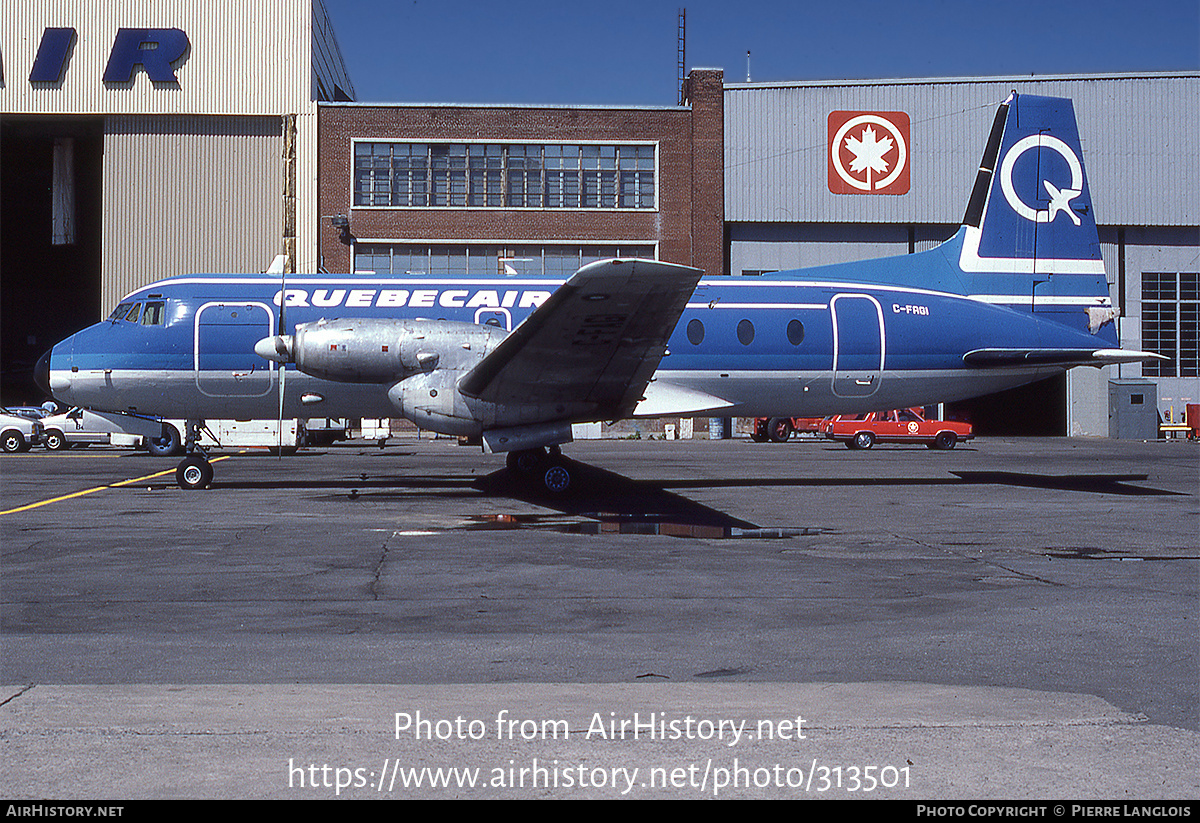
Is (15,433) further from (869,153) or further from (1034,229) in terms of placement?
(869,153)

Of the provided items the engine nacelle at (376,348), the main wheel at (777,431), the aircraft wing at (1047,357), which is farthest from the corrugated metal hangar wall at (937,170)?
the engine nacelle at (376,348)

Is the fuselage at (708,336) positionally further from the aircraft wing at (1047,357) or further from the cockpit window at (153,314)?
the aircraft wing at (1047,357)

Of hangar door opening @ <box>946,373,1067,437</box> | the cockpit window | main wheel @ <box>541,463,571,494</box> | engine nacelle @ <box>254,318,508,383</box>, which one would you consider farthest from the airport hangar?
main wheel @ <box>541,463,571,494</box>

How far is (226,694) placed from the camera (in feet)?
17.4

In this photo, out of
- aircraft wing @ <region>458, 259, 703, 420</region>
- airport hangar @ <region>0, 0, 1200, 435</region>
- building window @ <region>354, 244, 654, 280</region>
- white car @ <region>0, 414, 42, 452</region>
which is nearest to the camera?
aircraft wing @ <region>458, 259, 703, 420</region>

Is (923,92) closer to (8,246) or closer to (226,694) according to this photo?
(226,694)

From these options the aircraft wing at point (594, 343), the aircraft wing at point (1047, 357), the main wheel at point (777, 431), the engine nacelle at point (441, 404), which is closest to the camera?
the aircraft wing at point (594, 343)

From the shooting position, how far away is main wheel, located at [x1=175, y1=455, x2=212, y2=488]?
17.6 meters

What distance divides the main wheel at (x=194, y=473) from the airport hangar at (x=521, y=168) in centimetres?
2703

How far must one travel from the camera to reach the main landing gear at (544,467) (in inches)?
643

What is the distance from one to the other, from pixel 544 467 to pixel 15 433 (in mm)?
25788

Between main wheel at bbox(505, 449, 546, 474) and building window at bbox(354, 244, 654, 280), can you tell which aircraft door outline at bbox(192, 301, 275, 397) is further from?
building window at bbox(354, 244, 654, 280)

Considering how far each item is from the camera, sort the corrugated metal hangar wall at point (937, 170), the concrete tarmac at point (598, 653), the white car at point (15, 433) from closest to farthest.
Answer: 1. the concrete tarmac at point (598, 653)
2. the white car at point (15, 433)
3. the corrugated metal hangar wall at point (937, 170)

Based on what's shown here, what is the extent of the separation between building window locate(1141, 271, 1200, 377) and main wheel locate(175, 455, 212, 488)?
47.6 m
